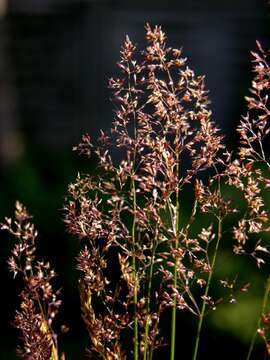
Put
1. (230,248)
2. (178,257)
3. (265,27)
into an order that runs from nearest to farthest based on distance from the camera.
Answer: (178,257) < (230,248) < (265,27)

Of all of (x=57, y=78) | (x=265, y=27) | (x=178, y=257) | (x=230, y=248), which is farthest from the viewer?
(x=57, y=78)

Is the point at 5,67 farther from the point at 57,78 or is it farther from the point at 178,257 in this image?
the point at 178,257

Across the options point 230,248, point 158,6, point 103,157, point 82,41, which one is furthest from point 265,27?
point 103,157

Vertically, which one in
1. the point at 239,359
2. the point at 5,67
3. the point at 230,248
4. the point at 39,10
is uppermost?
the point at 39,10

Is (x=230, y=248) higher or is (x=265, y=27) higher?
(x=265, y=27)

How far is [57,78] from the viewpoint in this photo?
21.8 ft

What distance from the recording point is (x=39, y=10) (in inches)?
259

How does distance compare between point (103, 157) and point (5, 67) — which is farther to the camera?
point (5, 67)

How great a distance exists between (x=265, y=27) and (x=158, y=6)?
791 mm

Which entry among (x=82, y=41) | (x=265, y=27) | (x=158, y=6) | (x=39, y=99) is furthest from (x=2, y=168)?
(x=265, y=27)

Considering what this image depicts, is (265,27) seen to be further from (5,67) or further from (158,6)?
(5,67)

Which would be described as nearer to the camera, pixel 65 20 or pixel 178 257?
pixel 178 257

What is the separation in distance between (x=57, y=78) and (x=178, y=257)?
17.7ft

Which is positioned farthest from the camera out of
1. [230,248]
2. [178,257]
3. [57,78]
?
[57,78]
